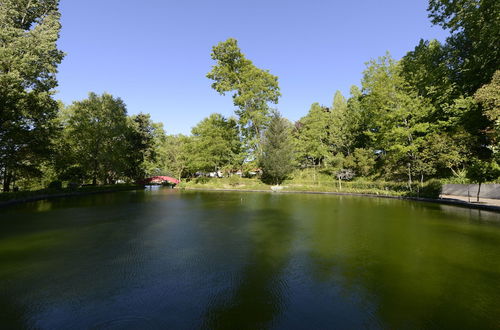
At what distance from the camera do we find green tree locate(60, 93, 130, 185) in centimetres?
3225

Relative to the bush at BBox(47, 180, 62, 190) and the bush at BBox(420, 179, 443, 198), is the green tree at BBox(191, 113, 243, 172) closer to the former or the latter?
the bush at BBox(47, 180, 62, 190)

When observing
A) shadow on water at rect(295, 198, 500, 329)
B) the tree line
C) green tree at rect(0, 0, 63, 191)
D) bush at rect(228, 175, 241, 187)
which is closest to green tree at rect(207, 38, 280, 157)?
the tree line

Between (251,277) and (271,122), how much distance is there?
33585 mm

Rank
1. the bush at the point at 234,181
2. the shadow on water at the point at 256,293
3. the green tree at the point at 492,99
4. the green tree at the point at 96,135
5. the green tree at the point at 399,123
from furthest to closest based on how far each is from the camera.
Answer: the bush at the point at 234,181, the green tree at the point at 96,135, the green tree at the point at 399,123, the green tree at the point at 492,99, the shadow on water at the point at 256,293

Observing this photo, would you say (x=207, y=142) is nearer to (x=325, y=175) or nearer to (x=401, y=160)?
(x=325, y=175)

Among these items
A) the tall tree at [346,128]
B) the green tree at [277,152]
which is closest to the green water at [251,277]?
the green tree at [277,152]

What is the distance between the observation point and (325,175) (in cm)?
3788

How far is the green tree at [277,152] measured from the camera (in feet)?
117

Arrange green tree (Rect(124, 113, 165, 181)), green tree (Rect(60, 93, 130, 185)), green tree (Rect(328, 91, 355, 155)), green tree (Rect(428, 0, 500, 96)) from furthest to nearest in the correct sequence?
green tree (Rect(124, 113, 165, 181)) < green tree (Rect(328, 91, 355, 155)) < green tree (Rect(60, 93, 130, 185)) < green tree (Rect(428, 0, 500, 96))

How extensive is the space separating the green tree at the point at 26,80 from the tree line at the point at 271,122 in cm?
9

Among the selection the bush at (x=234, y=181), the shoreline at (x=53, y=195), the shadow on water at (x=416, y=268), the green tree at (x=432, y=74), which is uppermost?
the green tree at (x=432, y=74)

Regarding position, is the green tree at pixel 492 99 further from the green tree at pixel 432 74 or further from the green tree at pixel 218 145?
the green tree at pixel 218 145

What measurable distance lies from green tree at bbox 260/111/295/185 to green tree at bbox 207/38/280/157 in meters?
3.28

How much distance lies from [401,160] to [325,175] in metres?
10.9
